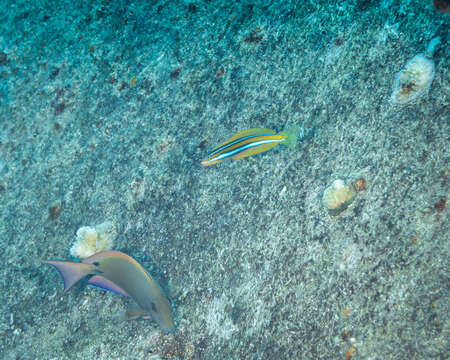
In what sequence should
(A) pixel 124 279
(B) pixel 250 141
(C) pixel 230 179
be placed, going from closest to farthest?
(B) pixel 250 141
(A) pixel 124 279
(C) pixel 230 179

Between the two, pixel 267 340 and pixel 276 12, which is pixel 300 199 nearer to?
pixel 267 340

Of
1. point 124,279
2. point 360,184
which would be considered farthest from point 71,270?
point 360,184

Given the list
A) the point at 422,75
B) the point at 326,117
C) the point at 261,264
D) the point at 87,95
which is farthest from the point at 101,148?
the point at 422,75

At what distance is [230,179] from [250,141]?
514mm

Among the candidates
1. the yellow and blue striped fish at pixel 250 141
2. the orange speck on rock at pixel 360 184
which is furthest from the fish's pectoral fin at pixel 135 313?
the orange speck on rock at pixel 360 184

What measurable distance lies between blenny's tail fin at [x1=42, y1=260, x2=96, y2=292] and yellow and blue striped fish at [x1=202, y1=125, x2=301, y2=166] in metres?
1.27

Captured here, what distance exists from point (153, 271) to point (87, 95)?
6.07 feet

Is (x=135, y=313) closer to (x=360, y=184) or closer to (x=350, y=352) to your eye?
(x=350, y=352)

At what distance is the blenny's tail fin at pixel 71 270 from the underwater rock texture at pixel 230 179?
19 cm

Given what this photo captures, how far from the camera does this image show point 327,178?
1.93 m

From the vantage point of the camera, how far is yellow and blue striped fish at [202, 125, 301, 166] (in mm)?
1783

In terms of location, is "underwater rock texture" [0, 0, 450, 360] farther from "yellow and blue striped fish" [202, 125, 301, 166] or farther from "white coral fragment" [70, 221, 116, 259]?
"yellow and blue striped fish" [202, 125, 301, 166]

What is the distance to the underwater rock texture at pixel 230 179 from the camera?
5.47 ft

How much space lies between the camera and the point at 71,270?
224 centimetres
